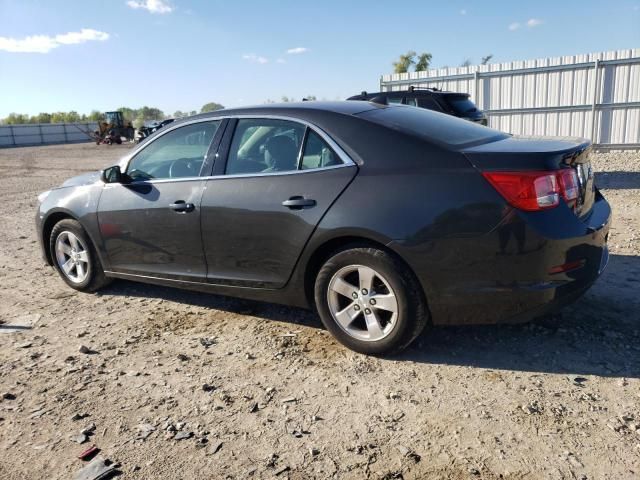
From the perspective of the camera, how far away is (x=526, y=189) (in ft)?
10.4

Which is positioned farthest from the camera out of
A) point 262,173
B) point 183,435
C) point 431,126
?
point 262,173

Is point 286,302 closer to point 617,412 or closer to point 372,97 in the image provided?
point 617,412

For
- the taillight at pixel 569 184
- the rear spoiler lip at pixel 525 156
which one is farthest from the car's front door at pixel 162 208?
the taillight at pixel 569 184

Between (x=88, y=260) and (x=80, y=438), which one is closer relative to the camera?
(x=80, y=438)

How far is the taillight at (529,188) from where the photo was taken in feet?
10.4

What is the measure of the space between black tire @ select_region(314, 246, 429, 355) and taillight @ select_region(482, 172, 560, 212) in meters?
0.76

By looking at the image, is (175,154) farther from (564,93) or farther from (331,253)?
(564,93)

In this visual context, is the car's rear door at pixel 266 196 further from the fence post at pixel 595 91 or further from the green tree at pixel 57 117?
the green tree at pixel 57 117

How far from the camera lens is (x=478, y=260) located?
3.26 m

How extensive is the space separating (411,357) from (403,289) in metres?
0.56

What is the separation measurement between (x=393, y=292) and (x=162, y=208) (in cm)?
207

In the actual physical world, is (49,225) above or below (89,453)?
above

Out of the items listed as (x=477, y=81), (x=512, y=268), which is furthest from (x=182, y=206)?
(x=477, y=81)

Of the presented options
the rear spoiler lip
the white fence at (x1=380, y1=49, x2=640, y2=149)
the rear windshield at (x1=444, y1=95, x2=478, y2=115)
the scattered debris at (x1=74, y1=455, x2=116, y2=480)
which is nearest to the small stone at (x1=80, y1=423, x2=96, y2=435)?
the scattered debris at (x1=74, y1=455, x2=116, y2=480)
